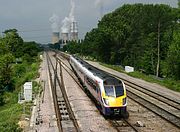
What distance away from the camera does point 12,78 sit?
190 ft

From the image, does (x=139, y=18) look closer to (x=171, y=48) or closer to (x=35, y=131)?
(x=171, y=48)

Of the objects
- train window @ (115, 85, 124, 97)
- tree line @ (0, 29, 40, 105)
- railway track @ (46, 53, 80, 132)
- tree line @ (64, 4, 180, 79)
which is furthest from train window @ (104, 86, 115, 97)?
tree line @ (64, 4, 180, 79)

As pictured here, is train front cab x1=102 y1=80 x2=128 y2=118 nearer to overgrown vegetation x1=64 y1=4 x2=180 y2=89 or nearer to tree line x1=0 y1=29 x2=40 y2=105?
tree line x1=0 y1=29 x2=40 y2=105

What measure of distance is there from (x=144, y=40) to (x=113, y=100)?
171ft

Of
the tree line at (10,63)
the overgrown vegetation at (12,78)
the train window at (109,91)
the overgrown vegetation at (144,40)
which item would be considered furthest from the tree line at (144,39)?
the train window at (109,91)

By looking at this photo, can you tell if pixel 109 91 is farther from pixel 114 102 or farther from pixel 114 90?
pixel 114 102

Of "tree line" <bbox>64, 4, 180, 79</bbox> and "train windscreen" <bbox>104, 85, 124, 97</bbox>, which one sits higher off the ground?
"tree line" <bbox>64, 4, 180, 79</bbox>

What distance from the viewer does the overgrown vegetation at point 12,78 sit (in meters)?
23.1

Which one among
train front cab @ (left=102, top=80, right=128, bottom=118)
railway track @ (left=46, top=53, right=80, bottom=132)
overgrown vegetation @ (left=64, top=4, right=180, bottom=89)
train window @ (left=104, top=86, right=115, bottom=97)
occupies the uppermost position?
overgrown vegetation @ (left=64, top=4, right=180, bottom=89)

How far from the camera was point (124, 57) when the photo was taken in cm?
8956

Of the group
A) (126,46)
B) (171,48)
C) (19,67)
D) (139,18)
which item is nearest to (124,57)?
(126,46)

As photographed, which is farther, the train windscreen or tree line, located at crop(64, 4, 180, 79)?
tree line, located at crop(64, 4, 180, 79)

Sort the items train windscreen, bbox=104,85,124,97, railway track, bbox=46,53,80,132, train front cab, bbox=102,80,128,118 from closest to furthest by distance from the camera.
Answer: railway track, bbox=46,53,80,132 < train front cab, bbox=102,80,128,118 < train windscreen, bbox=104,85,124,97

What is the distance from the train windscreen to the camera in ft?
70.3
